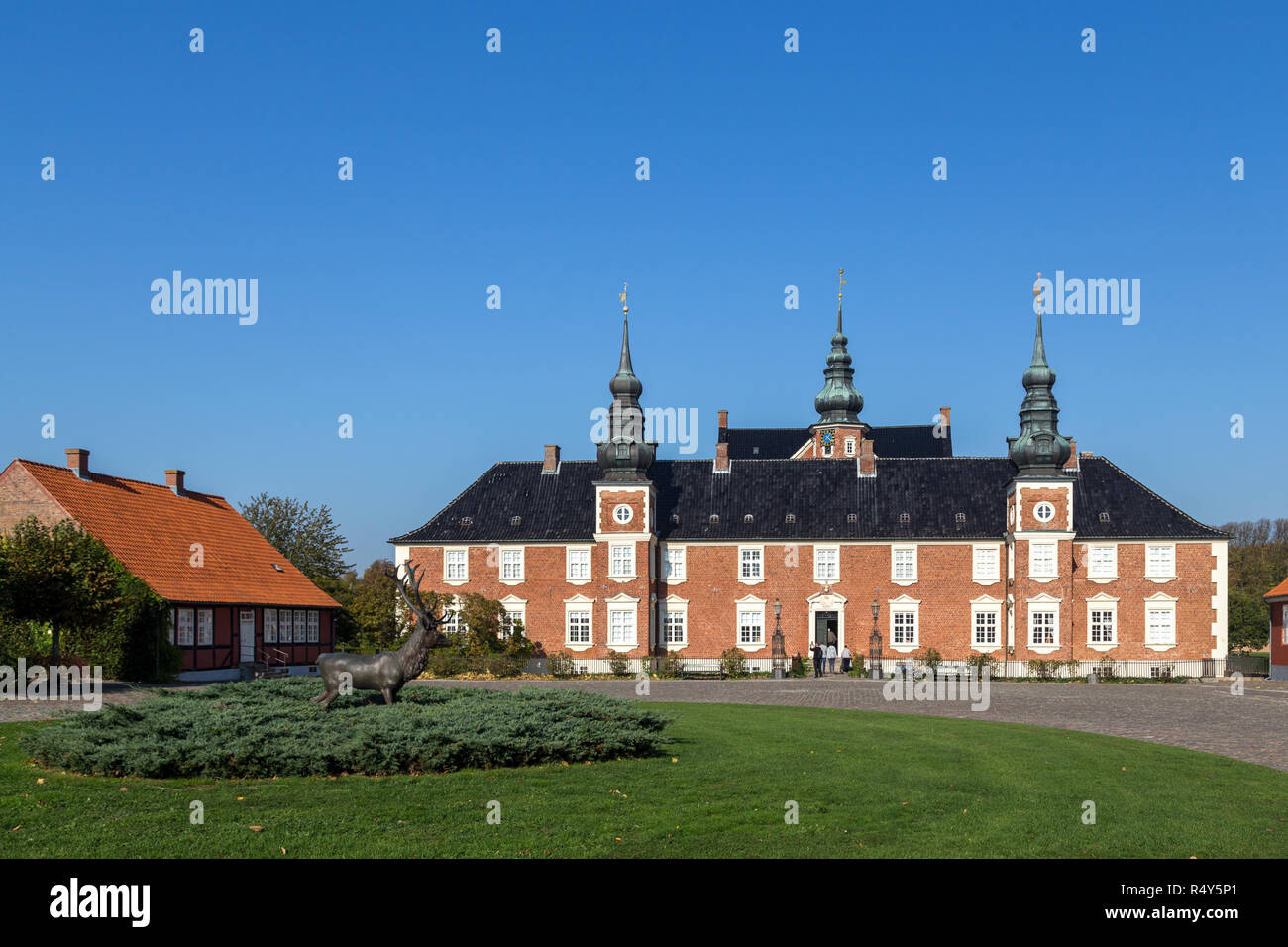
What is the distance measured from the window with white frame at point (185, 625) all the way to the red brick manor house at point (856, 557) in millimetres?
14260

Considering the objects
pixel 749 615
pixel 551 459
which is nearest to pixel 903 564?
pixel 749 615

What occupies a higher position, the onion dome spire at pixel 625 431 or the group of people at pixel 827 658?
the onion dome spire at pixel 625 431

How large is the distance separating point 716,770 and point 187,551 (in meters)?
30.9

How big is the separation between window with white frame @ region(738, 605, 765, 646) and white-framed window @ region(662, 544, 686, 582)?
3.03 metres

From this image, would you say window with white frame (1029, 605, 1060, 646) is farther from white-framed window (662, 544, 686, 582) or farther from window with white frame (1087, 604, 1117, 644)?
white-framed window (662, 544, 686, 582)

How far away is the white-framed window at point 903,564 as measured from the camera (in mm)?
50656

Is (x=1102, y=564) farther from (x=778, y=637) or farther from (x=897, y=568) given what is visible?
(x=778, y=637)

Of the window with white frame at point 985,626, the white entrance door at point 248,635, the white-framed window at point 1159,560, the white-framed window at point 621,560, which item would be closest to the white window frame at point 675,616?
the white-framed window at point 621,560

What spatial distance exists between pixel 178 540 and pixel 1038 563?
33.1m

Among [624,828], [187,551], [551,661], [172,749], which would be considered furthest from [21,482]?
[624,828]

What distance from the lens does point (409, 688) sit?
20578mm

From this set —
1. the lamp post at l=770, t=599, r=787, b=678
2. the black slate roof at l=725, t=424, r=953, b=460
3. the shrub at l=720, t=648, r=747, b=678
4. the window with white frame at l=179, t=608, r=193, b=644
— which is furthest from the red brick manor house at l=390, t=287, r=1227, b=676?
the black slate roof at l=725, t=424, r=953, b=460

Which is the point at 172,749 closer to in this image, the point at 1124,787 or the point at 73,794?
the point at 73,794

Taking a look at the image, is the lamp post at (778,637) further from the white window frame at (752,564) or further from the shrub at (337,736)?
the shrub at (337,736)
